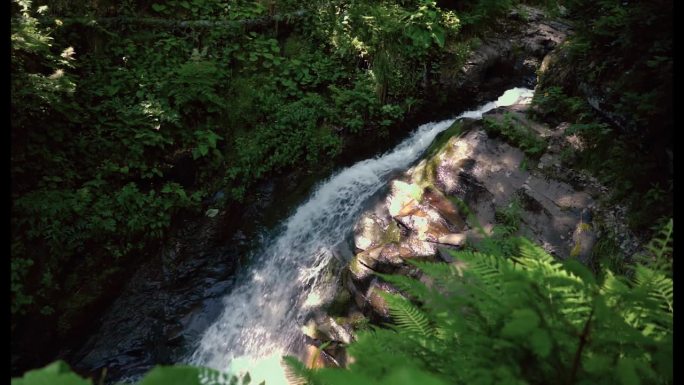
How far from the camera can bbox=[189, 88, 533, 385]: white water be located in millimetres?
6008

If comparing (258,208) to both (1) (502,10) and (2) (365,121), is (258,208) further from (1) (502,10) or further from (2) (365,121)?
(1) (502,10)

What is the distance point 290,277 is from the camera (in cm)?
663

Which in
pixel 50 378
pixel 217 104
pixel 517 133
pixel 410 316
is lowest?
pixel 217 104

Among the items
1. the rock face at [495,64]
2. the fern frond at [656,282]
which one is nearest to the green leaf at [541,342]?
the fern frond at [656,282]

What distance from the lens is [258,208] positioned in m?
7.70

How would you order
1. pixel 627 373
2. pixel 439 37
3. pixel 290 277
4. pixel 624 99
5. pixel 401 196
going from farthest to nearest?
pixel 439 37, pixel 290 277, pixel 401 196, pixel 624 99, pixel 627 373

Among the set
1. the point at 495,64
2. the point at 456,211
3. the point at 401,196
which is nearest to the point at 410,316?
the point at 456,211

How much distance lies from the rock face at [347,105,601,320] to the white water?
783mm

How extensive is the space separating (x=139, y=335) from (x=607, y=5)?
772cm

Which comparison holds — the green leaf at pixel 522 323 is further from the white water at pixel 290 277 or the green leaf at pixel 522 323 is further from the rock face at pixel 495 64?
the rock face at pixel 495 64

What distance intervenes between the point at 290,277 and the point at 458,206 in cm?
290

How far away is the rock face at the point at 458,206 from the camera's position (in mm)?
4980

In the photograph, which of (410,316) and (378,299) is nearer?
(410,316)

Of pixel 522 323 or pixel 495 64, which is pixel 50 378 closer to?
pixel 522 323
